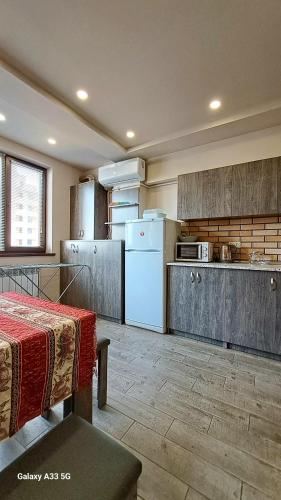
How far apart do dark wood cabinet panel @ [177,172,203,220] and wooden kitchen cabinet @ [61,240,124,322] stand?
3.22ft

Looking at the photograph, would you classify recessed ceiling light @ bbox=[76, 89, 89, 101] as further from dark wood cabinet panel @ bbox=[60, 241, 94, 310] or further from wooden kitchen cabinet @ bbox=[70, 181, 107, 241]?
dark wood cabinet panel @ bbox=[60, 241, 94, 310]

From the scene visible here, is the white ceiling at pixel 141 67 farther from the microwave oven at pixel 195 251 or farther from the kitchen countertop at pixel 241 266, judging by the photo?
the kitchen countertop at pixel 241 266

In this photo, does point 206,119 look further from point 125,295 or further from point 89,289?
point 89,289

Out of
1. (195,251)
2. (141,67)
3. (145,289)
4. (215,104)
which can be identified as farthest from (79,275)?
(215,104)

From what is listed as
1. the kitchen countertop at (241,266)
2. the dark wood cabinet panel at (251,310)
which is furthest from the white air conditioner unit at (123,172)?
the dark wood cabinet panel at (251,310)

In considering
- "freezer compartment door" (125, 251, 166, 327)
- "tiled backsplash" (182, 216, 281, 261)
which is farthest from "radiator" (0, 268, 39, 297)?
"tiled backsplash" (182, 216, 281, 261)

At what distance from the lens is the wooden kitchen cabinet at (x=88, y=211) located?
151 inches

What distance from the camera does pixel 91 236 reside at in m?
3.84

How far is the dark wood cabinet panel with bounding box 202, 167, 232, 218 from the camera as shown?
269 cm

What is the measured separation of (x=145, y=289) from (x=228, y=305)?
40.5 inches

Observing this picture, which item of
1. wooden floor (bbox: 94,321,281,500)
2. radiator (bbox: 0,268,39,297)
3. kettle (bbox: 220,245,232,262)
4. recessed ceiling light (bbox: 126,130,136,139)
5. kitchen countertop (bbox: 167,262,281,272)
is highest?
recessed ceiling light (bbox: 126,130,136,139)

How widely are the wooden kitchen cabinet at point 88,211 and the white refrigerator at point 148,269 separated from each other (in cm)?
98

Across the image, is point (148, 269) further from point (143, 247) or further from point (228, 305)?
point (228, 305)

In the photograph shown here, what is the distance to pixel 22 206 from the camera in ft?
11.7
